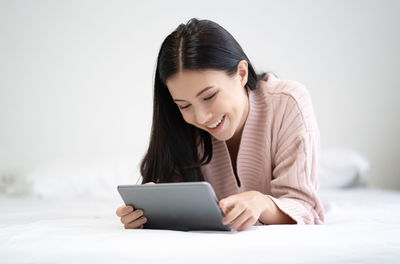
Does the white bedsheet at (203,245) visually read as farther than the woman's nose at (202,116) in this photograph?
No

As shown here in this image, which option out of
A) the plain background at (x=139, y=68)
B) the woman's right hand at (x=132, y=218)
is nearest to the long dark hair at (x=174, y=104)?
the woman's right hand at (x=132, y=218)

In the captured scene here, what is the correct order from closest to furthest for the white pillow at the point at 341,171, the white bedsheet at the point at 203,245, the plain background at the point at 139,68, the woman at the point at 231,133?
the white bedsheet at the point at 203,245 < the woman at the point at 231,133 < the white pillow at the point at 341,171 < the plain background at the point at 139,68

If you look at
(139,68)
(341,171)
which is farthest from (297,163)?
(139,68)

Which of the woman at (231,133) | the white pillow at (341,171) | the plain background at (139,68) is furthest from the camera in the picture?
the plain background at (139,68)

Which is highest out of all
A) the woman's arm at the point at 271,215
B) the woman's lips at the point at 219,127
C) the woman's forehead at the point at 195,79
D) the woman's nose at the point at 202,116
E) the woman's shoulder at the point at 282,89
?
the woman's forehead at the point at 195,79

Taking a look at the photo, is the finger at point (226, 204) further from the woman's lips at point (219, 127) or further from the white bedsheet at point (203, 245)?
the woman's lips at point (219, 127)

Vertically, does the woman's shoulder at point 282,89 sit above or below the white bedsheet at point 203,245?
above

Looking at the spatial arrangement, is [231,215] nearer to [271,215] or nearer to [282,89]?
[271,215]

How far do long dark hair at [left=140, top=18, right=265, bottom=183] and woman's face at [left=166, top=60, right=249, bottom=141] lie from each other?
2 cm

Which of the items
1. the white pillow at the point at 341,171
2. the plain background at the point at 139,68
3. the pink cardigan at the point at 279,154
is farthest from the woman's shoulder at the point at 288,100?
the plain background at the point at 139,68

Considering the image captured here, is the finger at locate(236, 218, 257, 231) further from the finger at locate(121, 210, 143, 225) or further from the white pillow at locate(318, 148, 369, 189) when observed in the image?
the white pillow at locate(318, 148, 369, 189)

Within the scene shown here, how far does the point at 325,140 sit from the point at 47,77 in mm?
1728

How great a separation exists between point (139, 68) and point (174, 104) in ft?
4.40

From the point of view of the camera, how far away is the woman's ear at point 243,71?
126 centimetres
